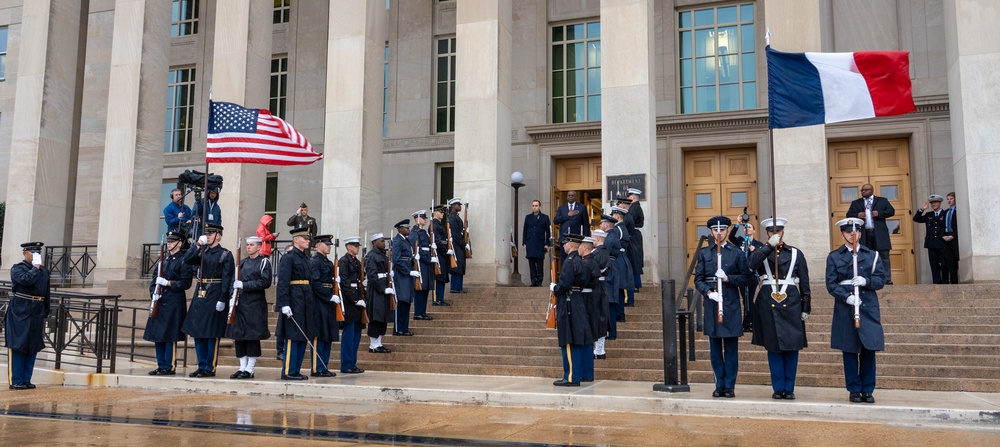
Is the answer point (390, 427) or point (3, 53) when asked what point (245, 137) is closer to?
point (390, 427)

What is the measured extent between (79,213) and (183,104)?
15.1 feet

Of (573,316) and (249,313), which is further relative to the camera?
(249,313)

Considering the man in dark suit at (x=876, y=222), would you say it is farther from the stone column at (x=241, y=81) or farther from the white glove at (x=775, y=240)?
the stone column at (x=241, y=81)

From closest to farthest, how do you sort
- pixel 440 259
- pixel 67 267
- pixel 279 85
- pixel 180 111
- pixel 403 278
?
pixel 403 278 → pixel 440 259 → pixel 67 267 → pixel 279 85 → pixel 180 111

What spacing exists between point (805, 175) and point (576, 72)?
8958 millimetres

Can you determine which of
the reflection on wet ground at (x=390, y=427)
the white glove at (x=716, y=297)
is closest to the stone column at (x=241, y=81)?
the reflection on wet ground at (x=390, y=427)

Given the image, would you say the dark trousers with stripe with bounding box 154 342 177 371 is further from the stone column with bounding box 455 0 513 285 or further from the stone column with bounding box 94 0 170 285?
the stone column with bounding box 94 0 170 285

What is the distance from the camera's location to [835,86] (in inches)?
423

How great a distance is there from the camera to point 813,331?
467 inches

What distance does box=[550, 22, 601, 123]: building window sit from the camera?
72.8 ft

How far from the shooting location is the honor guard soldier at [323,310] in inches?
463

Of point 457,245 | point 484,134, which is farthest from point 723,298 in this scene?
point 484,134

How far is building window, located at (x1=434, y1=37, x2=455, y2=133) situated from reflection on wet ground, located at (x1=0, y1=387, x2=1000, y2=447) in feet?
47.7

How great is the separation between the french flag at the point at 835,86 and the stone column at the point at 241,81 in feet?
39.3
